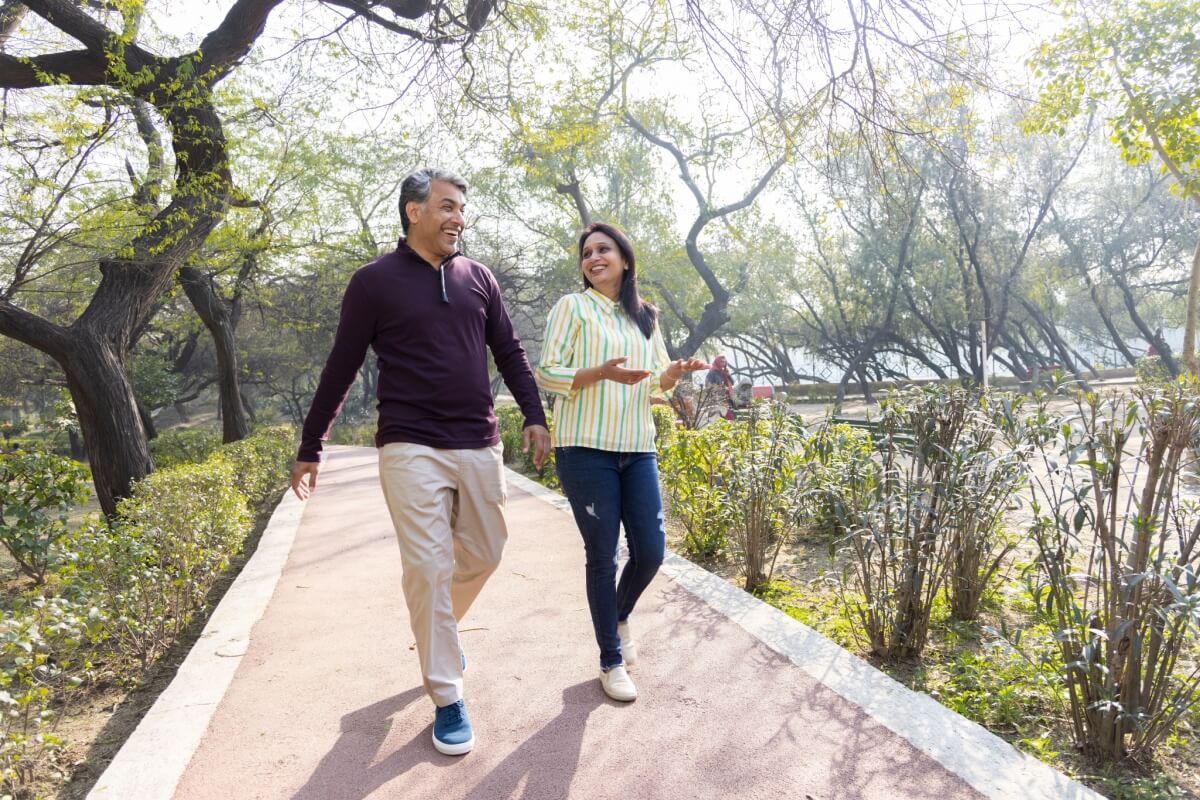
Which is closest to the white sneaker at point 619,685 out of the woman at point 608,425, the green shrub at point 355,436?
the woman at point 608,425

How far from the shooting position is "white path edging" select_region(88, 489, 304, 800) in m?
2.56

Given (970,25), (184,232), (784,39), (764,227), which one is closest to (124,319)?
(184,232)

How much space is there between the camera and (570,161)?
15430 millimetres

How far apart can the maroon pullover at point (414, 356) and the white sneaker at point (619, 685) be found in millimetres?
984

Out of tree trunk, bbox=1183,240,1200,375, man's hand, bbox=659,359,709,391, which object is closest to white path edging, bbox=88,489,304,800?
man's hand, bbox=659,359,709,391

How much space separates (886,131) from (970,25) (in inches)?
21.5

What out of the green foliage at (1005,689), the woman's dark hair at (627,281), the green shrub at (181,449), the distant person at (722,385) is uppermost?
the woman's dark hair at (627,281)

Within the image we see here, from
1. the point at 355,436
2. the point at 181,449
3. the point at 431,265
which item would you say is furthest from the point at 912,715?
the point at 355,436

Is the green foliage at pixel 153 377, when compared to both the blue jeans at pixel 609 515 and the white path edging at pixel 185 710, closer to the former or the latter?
the white path edging at pixel 185 710

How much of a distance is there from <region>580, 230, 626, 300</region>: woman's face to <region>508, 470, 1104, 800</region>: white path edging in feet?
5.64

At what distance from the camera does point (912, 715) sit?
2.78 metres

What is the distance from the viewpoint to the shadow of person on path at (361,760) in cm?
251

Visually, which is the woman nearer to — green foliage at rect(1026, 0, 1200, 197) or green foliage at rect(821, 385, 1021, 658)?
green foliage at rect(821, 385, 1021, 658)

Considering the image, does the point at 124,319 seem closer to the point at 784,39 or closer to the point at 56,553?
the point at 56,553
